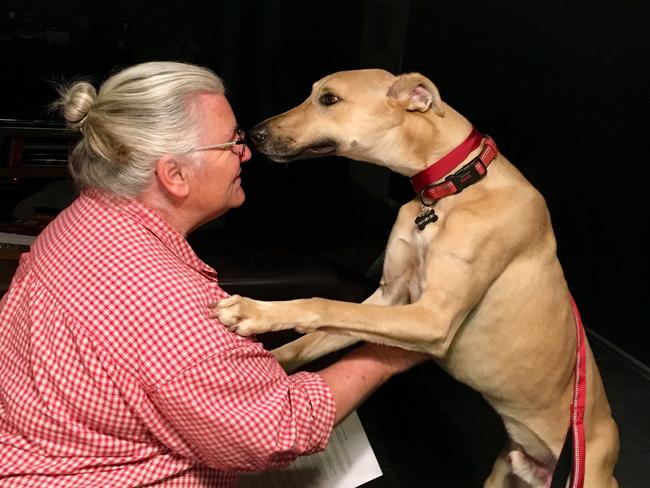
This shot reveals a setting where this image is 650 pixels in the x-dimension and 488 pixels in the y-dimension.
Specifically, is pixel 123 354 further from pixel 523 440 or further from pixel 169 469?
pixel 523 440

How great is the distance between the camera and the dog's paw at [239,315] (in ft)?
4.16

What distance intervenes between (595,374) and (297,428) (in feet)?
3.02

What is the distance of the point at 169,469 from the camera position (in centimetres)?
130

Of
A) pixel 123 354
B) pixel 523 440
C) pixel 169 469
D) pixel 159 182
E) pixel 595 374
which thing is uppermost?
pixel 159 182

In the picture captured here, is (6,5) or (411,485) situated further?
(6,5)

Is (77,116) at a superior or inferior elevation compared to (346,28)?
superior

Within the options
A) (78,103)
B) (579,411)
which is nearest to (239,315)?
(78,103)

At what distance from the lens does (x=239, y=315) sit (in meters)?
1.31

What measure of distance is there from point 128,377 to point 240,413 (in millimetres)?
170

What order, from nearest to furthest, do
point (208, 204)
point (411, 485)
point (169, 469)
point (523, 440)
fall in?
1. point (169, 469)
2. point (208, 204)
3. point (523, 440)
4. point (411, 485)

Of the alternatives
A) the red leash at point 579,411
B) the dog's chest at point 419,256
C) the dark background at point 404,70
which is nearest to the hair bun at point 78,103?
the dog's chest at point 419,256

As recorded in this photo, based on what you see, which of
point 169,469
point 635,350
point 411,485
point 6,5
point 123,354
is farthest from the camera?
point 635,350

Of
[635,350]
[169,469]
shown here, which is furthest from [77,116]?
[635,350]

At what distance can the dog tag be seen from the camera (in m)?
1.62
